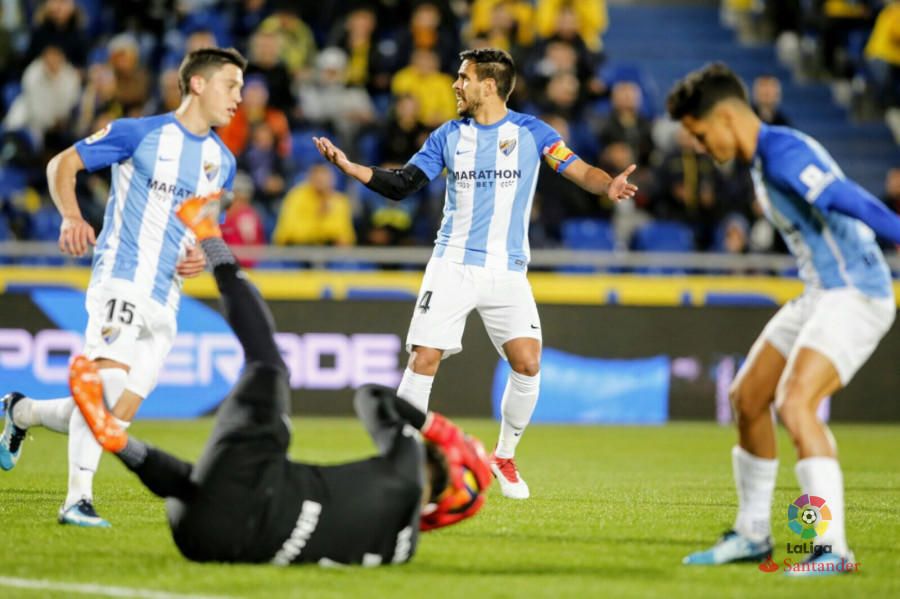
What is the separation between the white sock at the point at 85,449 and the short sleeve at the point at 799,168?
330 cm

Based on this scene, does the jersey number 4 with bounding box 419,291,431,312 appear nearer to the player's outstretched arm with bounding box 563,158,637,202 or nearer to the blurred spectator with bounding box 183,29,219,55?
the player's outstretched arm with bounding box 563,158,637,202

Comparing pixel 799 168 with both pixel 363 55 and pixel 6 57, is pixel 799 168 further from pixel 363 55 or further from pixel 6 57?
pixel 6 57

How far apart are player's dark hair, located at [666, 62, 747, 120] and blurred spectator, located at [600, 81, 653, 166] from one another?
11346 millimetres

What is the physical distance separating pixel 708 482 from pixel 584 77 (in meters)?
9.18

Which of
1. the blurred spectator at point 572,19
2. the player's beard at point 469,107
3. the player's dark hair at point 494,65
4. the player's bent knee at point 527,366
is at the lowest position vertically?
the player's bent knee at point 527,366

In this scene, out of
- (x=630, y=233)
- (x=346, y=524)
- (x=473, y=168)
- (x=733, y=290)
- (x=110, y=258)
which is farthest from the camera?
(x=630, y=233)

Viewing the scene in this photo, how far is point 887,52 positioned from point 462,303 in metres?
12.6

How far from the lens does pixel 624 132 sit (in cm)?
1747

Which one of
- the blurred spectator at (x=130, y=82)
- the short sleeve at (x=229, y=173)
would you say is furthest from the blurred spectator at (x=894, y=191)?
the short sleeve at (x=229, y=173)

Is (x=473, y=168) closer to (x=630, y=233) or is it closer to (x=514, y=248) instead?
(x=514, y=248)

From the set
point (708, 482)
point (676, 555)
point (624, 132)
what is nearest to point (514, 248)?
point (708, 482)

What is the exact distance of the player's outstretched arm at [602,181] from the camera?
8375 mm

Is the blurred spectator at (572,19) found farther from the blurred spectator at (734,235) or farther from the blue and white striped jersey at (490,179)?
the blue and white striped jersey at (490,179)

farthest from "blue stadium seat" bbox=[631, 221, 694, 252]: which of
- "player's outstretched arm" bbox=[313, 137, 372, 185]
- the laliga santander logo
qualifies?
the laliga santander logo
